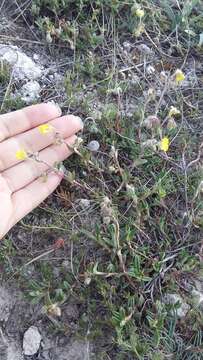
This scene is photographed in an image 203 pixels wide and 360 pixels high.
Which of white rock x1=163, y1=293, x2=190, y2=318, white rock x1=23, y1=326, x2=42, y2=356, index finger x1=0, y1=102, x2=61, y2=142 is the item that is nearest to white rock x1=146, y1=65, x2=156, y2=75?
index finger x1=0, y1=102, x2=61, y2=142

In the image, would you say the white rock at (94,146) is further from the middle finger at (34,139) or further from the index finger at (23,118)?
the index finger at (23,118)

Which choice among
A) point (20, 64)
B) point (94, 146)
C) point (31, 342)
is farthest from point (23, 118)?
point (31, 342)

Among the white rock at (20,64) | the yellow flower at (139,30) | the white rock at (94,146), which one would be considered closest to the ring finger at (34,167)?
the white rock at (94,146)

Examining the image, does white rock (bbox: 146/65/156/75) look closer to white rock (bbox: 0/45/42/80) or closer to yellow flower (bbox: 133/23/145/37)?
yellow flower (bbox: 133/23/145/37)

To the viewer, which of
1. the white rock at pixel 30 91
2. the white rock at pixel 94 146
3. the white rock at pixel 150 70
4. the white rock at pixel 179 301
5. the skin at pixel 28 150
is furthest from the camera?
the white rock at pixel 150 70

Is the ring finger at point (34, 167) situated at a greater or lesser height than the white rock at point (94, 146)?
greater

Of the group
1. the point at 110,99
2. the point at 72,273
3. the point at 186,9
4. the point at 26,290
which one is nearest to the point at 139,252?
the point at 72,273
